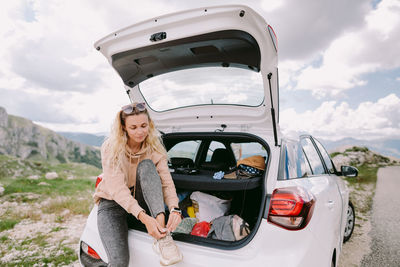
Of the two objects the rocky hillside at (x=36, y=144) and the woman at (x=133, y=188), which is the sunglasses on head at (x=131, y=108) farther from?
the rocky hillside at (x=36, y=144)

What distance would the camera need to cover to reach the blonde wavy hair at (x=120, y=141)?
5.39ft

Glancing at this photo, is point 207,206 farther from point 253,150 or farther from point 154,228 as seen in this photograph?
point 154,228

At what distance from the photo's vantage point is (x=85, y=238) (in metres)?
1.68

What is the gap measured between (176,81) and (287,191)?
1490 millimetres

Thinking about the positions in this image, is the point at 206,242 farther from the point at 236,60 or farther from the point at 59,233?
the point at 59,233

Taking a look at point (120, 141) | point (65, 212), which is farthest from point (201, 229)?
point (65, 212)

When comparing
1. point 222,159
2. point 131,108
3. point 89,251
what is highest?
point 131,108

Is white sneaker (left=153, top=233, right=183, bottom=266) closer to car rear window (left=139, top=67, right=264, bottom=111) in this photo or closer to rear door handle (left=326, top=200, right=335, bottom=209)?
rear door handle (left=326, top=200, right=335, bottom=209)

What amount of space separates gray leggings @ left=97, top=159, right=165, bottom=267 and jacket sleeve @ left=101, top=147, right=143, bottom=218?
10 cm

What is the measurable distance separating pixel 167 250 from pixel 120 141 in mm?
810

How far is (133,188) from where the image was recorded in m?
1.82

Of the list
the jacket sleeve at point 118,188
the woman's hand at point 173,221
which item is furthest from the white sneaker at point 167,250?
the jacket sleeve at point 118,188

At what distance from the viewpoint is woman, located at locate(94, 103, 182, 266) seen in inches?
55.4

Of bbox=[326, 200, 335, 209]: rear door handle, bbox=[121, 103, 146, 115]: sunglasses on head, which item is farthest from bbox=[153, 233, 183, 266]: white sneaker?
bbox=[326, 200, 335, 209]: rear door handle
